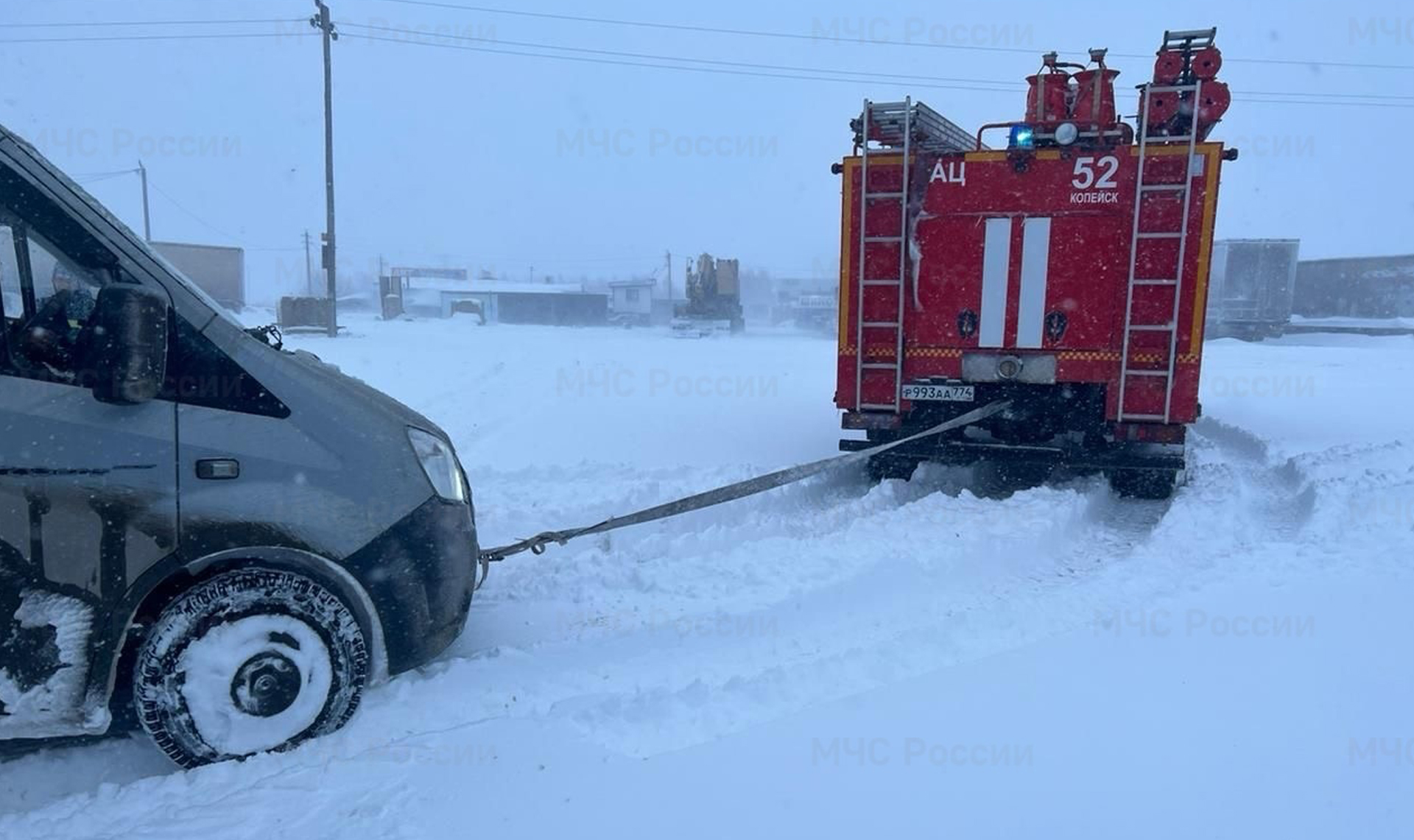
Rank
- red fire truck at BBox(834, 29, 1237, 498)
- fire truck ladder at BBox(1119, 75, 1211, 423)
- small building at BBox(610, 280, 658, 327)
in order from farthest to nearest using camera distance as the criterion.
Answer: small building at BBox(610, 280, 658, 327), red fire truck at BBox(834, 29, 1237, 498), fire truck ladder at BBox(1119, 75, 1211, 423)

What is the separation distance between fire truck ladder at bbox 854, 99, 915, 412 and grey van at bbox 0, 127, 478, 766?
4623mm

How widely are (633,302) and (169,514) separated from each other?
5748 cm

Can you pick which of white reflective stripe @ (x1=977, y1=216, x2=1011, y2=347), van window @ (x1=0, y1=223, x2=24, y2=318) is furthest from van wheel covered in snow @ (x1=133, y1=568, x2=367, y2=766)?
white reflective stripe @ (x1=977, y1=216, x2=1011, y2=347)

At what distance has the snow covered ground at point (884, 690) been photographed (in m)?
2.75

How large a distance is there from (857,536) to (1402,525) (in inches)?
131

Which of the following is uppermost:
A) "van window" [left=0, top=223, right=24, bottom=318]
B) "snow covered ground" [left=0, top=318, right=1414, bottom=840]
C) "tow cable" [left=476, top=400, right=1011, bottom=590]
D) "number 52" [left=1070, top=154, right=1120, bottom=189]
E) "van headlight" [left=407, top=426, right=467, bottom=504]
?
"number 52" [left=1070, top=154, right=1120, bottom=189]

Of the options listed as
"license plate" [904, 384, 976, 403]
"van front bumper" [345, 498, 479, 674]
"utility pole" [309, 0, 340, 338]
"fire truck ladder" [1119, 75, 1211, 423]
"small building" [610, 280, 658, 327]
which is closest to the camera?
"van front bumper" [345, 498, 479, 674]

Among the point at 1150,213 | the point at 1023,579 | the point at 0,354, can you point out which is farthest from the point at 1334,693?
the point at 0,354

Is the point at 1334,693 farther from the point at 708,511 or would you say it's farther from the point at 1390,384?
the point at 1390,384

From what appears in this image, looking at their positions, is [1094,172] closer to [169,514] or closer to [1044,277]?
[1044,277]

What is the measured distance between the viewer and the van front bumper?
10.7ft

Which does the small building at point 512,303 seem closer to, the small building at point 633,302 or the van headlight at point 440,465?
the small building at point 633,302

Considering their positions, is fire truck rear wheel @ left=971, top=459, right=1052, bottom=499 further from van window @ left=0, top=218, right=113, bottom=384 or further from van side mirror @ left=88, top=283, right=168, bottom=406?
van window @ left=0, top=218, right=113, bottom=384

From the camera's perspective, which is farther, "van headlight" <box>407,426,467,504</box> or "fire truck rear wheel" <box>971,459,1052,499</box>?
"fire truck rear wheel" <box>971,459,1052,499</box>
